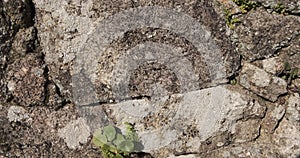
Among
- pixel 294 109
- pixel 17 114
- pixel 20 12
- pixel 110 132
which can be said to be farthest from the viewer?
pixel 294 109

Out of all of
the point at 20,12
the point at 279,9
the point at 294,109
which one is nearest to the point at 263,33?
the point at 279,9

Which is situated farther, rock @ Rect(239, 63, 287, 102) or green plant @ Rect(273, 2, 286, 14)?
rock @ Rect(239, 63, 287, 102)

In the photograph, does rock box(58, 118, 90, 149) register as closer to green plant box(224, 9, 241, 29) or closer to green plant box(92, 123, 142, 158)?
green plant box(92, 123, 142, 158)

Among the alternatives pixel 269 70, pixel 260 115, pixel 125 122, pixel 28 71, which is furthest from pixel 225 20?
pixel 28 71

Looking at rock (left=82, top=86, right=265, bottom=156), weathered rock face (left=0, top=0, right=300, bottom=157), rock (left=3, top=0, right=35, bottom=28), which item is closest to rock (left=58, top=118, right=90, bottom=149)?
weathered rock face (left=0, top=0, right=300, bottom=157)

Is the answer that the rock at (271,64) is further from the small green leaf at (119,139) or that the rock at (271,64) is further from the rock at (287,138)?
the small green leaf at (119,139)

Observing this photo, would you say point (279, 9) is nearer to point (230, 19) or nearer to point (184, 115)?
point (230, 19)
